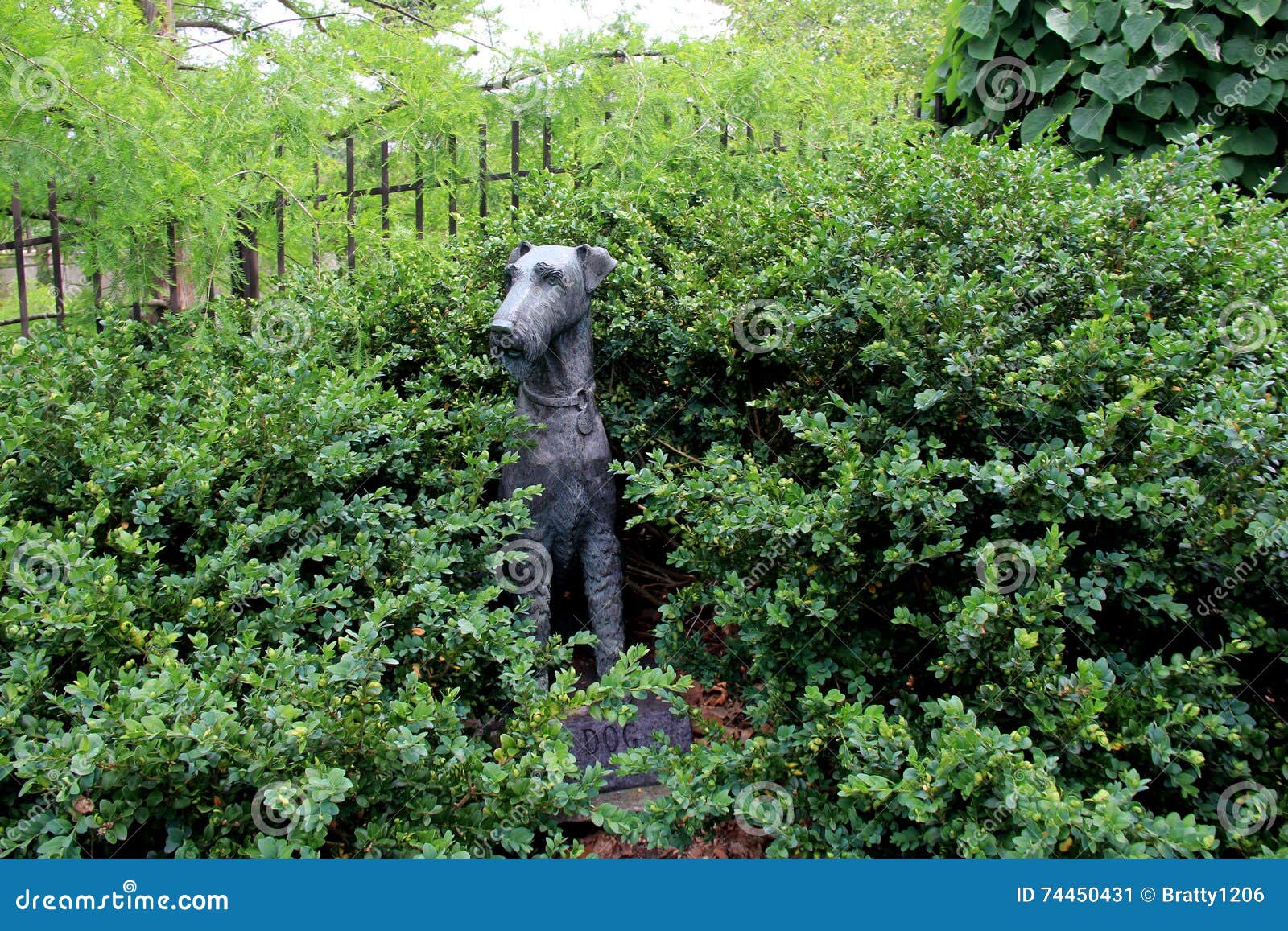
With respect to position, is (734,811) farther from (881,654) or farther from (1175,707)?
(1175,707)

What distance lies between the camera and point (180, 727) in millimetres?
2029

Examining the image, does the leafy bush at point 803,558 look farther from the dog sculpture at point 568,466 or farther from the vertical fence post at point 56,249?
the vertical fence post at point 56,249

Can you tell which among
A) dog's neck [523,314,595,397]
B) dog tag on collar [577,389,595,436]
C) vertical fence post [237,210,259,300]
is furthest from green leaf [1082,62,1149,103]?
vertical fence post [237,210,259,300]

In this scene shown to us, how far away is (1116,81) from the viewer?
16.3 ft

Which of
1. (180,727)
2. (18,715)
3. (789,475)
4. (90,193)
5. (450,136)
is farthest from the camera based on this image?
(450,136)

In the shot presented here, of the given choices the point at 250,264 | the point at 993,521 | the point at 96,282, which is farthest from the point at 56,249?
the point at 993,521

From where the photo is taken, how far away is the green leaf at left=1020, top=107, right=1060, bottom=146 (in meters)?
5.18

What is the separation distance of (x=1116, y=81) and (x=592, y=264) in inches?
142

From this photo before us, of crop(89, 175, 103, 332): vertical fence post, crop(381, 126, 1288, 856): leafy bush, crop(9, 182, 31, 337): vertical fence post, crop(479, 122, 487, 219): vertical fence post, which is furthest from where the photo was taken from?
crop(479, 122, 487, 219): vertical fence post

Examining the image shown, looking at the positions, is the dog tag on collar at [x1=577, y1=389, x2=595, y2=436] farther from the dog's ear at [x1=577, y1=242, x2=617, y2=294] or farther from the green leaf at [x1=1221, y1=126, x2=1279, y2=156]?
the green leaf at [x1=1221, y1=126, x2=1279, y2=156]

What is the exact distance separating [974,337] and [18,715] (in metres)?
2.94

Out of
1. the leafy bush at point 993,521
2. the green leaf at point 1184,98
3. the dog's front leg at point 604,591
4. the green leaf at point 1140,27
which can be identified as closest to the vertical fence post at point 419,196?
the leafy bush at point 993,521

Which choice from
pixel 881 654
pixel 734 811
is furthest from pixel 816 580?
pixel 734 811

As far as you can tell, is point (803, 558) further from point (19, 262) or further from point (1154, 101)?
point (19, 262)
